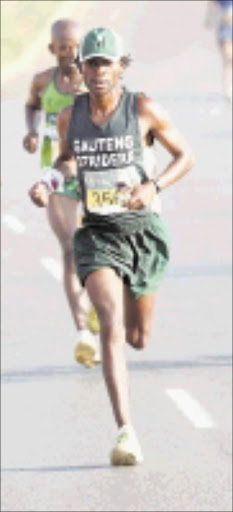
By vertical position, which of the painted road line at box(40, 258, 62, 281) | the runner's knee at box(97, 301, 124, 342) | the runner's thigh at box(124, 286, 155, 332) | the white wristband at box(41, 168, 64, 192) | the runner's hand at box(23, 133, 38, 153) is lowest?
the painted road line at box(40, 258, 62, 281)

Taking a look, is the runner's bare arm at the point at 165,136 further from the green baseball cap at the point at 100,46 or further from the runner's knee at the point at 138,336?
the runner's knee at the point at 138,336

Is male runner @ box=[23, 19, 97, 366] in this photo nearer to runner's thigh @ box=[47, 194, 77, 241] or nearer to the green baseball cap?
runner's thigh @ box=[47, 194, 77, 241]

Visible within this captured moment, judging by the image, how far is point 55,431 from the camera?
39.5ft

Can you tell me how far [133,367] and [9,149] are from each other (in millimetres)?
14689

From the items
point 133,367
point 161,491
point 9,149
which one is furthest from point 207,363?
point 9,149

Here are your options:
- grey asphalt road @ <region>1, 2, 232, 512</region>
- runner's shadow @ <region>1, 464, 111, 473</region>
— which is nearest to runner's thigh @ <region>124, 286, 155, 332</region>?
grey asphalt road @ <region>1, 2, 232, 512</region>

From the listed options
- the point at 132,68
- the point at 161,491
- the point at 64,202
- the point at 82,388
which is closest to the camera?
the point at 161,491

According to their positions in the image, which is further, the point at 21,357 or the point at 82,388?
the point at 21,357

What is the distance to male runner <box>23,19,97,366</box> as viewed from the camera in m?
14.0

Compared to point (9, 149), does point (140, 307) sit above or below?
above

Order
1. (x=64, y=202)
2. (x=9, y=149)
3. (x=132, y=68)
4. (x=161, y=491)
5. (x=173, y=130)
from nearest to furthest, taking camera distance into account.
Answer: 1. (x=161, y=491)
2. (x=173, y=130)
3. (x=64, y=202)
4. (x=9, y=149)
5. (x=132, y=68)

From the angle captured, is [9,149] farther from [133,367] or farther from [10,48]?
[133,367]

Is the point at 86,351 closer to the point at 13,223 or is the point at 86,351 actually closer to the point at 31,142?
the point at 31,142

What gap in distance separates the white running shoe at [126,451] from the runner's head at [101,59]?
1.62m
